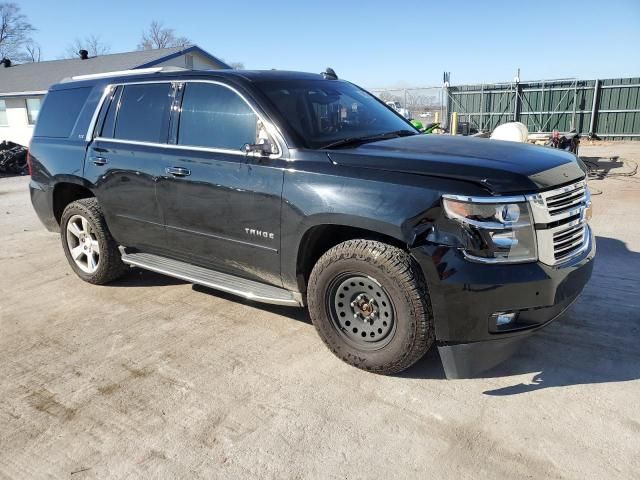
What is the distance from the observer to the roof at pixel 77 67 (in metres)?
24.6

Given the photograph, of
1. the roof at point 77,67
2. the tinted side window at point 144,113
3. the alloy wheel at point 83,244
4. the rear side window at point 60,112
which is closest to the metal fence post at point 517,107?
the roof at point 77,67

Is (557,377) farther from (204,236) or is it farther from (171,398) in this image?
(204,236)

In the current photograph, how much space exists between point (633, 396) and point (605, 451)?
624 mm

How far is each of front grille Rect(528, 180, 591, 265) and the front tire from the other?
0.72m

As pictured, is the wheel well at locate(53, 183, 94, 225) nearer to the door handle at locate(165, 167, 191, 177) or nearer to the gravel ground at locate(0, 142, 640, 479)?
the gravel ground at locate(0, 142, 640, 479)

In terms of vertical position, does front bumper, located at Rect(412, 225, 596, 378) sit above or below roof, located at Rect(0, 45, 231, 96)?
below

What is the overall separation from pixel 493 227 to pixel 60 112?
453 cm

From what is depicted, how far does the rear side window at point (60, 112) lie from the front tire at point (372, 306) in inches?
128

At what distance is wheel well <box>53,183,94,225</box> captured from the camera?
525 cm

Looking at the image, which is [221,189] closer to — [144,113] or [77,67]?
[144,113]

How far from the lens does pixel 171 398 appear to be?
10.3ft

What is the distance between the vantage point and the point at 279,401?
121 inches

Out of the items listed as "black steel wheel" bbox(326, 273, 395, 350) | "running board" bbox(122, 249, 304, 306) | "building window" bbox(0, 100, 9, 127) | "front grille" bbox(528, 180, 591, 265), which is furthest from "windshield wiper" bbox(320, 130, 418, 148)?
"building window" bbox(0, 100, 9, 127)

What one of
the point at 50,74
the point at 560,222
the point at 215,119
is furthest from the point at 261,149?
the point at 50,74
